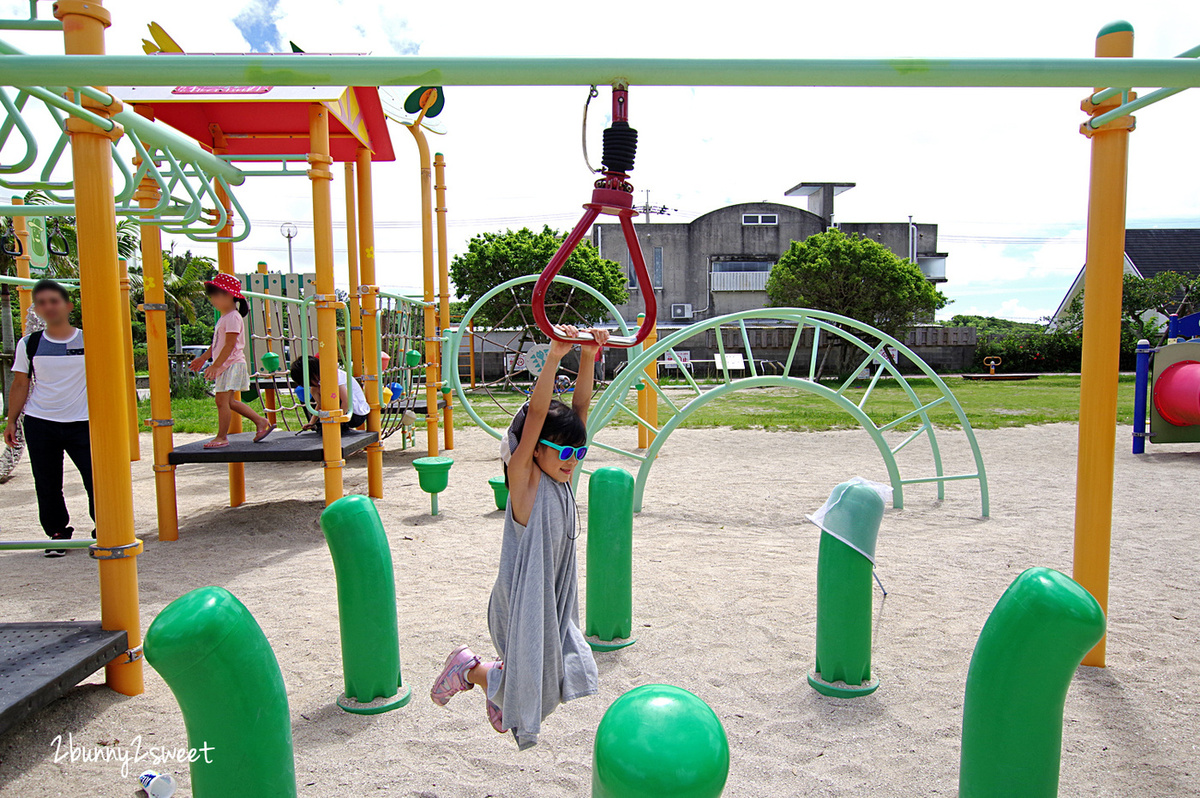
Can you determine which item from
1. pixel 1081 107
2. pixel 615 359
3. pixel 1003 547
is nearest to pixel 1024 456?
pixel 1003 547

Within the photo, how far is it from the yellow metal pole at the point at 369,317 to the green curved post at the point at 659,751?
5.68 metres

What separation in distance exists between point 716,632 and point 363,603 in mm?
1791

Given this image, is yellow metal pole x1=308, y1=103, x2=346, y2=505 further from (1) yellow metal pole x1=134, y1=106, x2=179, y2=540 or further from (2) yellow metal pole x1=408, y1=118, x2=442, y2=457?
(2) yellow metal pole x1=408, y1=118, x2=442, y2=457

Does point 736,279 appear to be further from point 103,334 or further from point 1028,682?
point 1028,682

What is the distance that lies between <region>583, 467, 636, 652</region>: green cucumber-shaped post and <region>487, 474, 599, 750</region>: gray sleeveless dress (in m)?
0.90

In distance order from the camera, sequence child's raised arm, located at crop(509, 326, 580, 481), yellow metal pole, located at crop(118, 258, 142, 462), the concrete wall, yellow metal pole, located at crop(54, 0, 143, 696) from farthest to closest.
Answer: the concrete wall → yellow metal pole, located at crop(118, 258, 142, 462) → yellow metal pole, located at crop(54, 0, 143, 696) → child's raised arm, located at crop(509, 326, 580, 481)

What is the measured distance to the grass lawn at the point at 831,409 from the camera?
42.3 feet

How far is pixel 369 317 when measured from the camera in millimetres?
7391

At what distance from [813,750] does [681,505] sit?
13.8 feet

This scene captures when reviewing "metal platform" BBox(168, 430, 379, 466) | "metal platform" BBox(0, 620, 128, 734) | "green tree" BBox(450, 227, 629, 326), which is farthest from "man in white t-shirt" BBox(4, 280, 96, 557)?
"green tree" BBox(450, 227, 629, 326)

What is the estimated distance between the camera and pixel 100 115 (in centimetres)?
294

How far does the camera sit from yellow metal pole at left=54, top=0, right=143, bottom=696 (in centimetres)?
284

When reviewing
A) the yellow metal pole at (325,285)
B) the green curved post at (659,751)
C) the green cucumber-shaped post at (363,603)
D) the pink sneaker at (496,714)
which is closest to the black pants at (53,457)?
the yellow metal pole at (325,285)

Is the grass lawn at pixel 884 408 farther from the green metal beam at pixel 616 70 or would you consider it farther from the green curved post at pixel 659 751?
the green curved post at pixel 659 751
